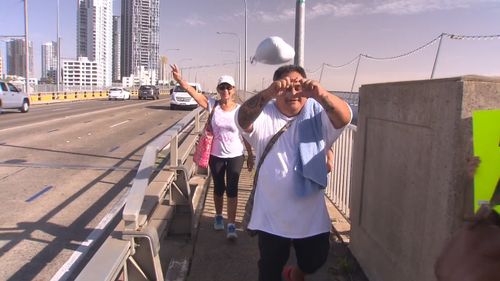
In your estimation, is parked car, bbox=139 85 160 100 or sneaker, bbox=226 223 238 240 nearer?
sneaker, bbox=226 223 238 240

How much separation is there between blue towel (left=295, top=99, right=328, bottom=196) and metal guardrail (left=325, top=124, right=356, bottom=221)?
2.49 meters

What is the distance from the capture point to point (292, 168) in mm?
3010

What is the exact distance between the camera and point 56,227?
239 inches

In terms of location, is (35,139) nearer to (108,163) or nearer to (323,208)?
(108,163)

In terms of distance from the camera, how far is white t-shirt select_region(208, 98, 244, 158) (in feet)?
17.5

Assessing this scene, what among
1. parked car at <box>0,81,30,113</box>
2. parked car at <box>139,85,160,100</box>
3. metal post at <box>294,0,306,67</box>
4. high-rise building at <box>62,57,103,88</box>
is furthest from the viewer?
high-rise building at <box>62,57,103,88</box>

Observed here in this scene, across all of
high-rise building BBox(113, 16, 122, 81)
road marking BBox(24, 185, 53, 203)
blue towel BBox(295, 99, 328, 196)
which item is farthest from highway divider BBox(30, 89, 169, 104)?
high-rise building BBox(113, 16, 122, 81)

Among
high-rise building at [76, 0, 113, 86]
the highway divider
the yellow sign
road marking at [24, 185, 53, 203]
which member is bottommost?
road marking at [24, 185, 53, 203]

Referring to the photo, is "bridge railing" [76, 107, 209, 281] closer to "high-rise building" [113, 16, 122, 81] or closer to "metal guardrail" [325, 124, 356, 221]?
"metal guardrail" [325, 124, 356, 221]

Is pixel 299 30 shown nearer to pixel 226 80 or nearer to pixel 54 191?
pixel 226 80

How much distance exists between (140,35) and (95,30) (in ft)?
78.5

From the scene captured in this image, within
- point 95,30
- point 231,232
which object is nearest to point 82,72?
point 95,30

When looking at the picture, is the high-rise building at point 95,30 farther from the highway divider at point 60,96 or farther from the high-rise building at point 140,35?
the highway divider at point 60,96

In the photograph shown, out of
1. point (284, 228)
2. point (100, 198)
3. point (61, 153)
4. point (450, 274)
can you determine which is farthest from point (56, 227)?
point (61, 153)
